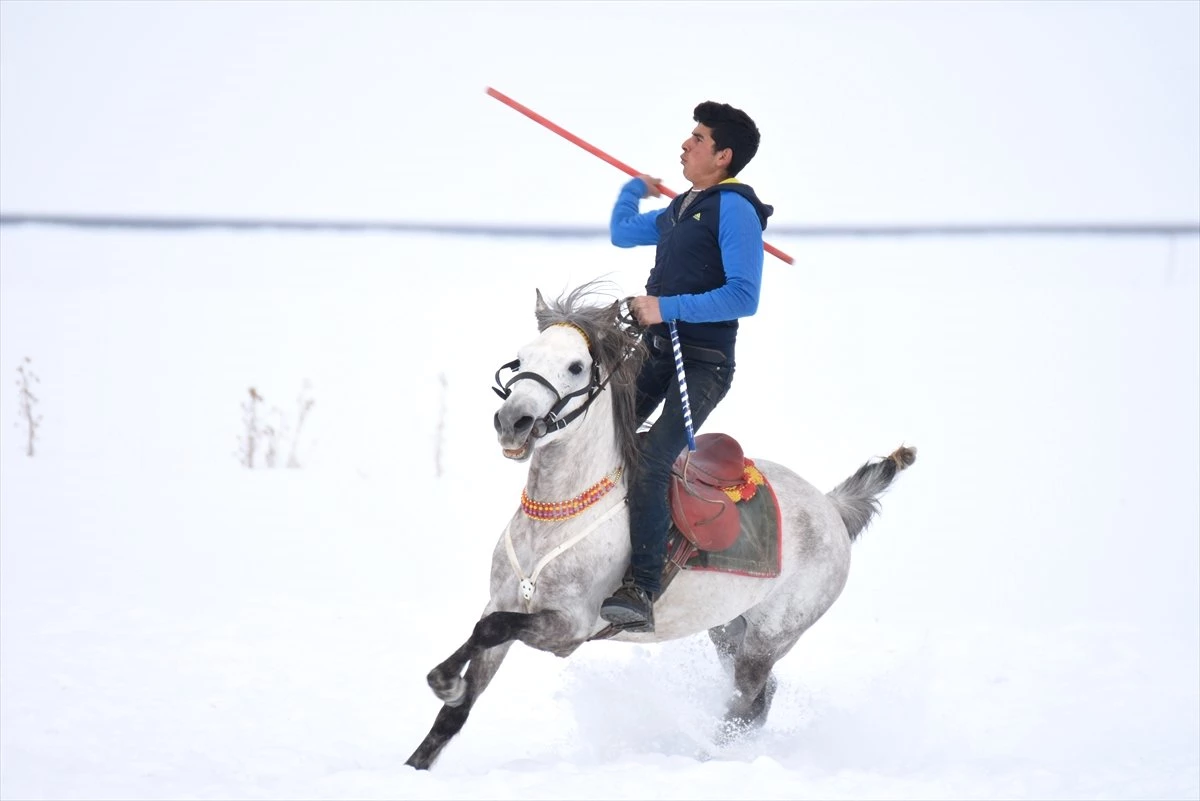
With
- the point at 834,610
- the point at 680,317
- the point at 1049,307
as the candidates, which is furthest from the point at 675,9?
the point at 680,317

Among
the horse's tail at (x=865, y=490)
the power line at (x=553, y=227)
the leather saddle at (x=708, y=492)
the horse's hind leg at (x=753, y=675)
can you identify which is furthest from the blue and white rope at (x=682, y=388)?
the power line at (x=553, y=227)

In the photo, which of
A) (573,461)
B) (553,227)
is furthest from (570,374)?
(553,227)

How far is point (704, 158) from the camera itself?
462 cm

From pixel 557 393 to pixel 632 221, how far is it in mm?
1322

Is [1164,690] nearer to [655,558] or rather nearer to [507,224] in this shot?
[655,558]

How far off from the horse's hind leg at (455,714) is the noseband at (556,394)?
909mm

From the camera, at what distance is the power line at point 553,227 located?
18297 millimetres

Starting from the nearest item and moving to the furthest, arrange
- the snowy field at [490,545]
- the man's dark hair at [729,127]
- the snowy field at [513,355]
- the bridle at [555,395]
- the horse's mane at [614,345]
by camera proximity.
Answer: the bridle at [555,395] → the horse's mane at [614,345] → the man's dark hair at [729,127] → the snowy field at [490,545] → the snowy field at [513,355]

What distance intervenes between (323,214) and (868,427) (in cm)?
1024

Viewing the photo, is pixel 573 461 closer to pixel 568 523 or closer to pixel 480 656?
pixel 568 523

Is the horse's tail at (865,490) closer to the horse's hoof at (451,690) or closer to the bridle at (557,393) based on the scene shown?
the bridle at (557,393)

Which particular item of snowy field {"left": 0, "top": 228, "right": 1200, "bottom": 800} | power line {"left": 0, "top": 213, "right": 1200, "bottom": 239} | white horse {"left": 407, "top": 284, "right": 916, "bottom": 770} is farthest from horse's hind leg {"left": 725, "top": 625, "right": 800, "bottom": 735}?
power line {"left": 0, "top": 213, "right": 1200, "bottom": 239}

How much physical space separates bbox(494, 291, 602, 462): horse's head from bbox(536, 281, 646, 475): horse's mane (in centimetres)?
3

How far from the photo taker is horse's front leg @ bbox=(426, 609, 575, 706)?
4.13m
